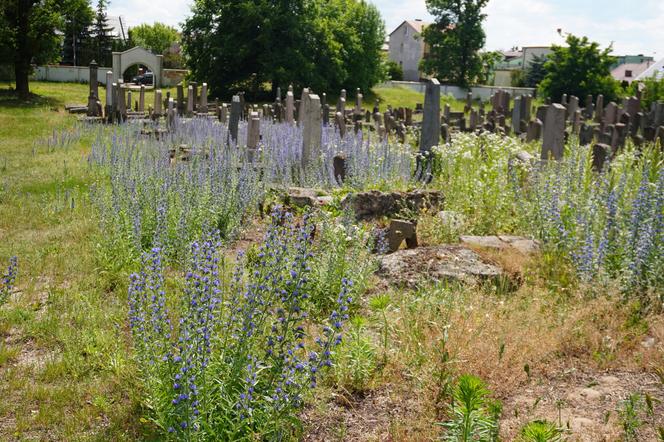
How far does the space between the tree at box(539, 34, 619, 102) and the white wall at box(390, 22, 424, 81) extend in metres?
36.9

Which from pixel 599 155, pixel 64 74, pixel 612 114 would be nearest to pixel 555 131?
pixel 599 155

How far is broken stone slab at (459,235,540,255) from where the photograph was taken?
6.62 metres

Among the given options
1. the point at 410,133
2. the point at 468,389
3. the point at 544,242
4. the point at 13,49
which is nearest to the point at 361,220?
the point at 544,242

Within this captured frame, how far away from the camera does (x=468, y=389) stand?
111 inches

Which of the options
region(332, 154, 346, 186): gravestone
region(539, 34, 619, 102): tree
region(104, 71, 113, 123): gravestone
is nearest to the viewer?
region(332, 154, 346, 186): gravestone

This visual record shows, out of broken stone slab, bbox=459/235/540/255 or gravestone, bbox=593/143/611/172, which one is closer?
broken stone slab, bbox=459/235/540/255

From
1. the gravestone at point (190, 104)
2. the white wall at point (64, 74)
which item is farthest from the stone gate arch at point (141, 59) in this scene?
the gravestone at point (190, 104)

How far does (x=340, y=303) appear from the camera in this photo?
350cm

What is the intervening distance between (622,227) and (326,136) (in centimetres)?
757

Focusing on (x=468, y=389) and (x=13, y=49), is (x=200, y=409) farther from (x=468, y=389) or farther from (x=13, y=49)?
(x=13, y=49)

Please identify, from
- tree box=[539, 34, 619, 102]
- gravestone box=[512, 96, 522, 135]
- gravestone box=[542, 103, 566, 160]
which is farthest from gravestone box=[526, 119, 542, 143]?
tree box=[539, 34, 619, 102]

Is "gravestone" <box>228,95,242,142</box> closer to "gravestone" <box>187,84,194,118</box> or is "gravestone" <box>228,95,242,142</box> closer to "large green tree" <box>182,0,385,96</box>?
"gravestone" <box>187,84,194,118</box>

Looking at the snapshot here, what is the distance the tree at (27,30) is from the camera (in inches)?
960

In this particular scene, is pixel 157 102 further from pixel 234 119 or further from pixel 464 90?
pixel 464 90
